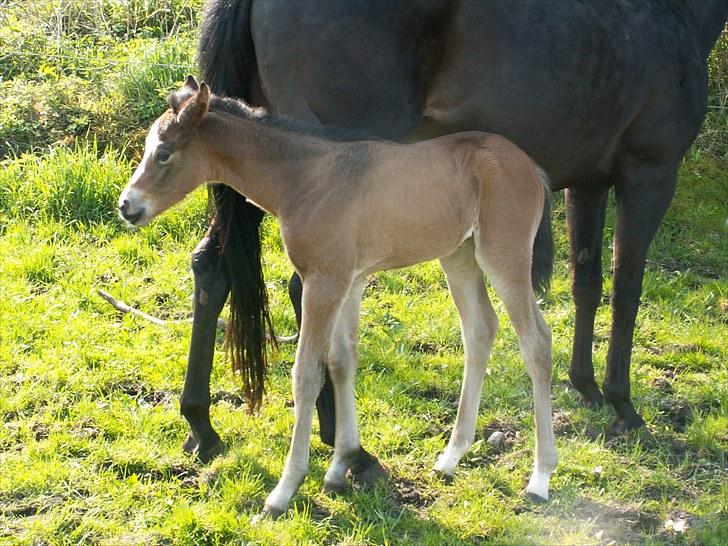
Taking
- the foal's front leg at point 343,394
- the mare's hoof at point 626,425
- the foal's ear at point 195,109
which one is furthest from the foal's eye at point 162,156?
the mare's hoof at point 626,425

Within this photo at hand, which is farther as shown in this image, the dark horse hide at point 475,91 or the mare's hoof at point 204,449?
the mare's hoof at point 204,449

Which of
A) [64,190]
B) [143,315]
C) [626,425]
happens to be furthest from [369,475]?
[64,190]

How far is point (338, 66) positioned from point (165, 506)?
1871 mm

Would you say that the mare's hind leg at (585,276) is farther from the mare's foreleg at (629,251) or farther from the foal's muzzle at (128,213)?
the foal's muzzle at (128,213)

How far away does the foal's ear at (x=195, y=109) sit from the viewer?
3.81 metres

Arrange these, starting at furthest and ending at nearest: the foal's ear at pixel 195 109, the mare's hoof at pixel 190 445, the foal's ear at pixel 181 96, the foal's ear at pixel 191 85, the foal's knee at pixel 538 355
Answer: the mare's hoof at pixel 190 445, the foal's knee at pixel 538 355, the foal's ear at pixel 191 85, the foal's ear at pixel 181 96, the foal's ear at pixel 195 109

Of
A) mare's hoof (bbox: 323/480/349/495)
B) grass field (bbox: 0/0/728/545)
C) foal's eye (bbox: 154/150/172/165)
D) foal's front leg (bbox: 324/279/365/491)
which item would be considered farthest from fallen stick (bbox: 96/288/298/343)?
foal's eye (bbox: 154/150/172/165)

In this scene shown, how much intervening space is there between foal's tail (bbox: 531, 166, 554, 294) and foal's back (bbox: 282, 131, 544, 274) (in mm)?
155

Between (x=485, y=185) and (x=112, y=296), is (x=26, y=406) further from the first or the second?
(x=485, y=185)

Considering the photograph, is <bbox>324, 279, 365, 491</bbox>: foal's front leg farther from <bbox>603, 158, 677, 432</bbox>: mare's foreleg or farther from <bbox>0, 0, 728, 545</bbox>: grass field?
<bbox>603, 158, 677, 432</bbox>: mare's foreleg

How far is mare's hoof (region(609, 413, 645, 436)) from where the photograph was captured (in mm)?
4922

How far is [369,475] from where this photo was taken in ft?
14.3

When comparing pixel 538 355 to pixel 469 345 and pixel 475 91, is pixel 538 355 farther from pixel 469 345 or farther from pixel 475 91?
pixel 475 91

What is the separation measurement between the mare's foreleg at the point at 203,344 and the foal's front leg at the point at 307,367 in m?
0.57
